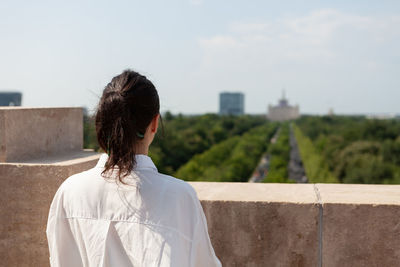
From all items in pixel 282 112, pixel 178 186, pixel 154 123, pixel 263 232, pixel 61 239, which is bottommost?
pixel 282 112

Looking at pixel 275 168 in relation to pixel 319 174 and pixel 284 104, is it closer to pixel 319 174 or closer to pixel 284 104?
pixel 319 174

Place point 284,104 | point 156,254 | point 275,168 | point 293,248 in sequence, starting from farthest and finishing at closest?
point 284,104
point 275,168
point 293,248
point 156,254

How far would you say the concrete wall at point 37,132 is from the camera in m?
2.17

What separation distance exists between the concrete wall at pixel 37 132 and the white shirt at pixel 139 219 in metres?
0.96

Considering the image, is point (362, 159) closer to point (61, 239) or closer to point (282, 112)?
point (61, 239)

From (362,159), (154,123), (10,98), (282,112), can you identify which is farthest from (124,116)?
(282,112)

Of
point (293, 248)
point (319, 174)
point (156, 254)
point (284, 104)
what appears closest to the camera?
point (156, 254)

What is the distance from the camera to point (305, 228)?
207 cm

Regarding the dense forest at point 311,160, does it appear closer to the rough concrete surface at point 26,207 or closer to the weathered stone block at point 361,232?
the rough concrete surface at point 26,207

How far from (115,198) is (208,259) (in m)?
0.30

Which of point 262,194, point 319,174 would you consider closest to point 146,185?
point 262,194

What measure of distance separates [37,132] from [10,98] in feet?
2.41

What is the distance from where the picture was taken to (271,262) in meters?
2.12

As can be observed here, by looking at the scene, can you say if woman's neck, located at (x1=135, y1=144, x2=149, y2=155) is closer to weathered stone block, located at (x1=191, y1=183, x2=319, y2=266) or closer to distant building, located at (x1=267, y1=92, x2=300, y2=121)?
weathered stone block, located at (x1=191, y1=183, x2=319, y2=266)
